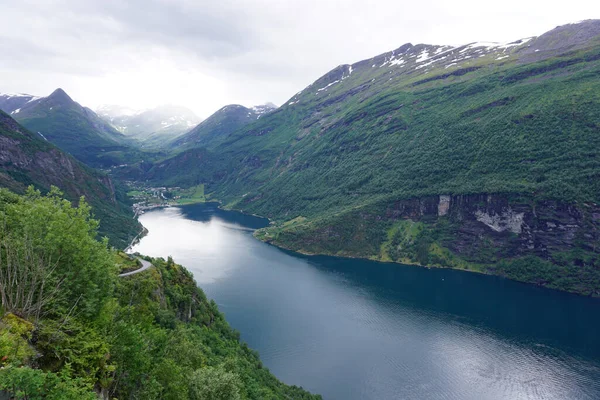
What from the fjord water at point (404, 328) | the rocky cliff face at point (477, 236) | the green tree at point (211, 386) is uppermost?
the green tree at point (211, 386)

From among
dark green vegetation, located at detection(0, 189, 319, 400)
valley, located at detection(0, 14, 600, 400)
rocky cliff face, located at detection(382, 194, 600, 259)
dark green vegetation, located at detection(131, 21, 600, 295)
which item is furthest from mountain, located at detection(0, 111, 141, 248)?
rocky cliff face, located at detection(382, 194, 600, 259)

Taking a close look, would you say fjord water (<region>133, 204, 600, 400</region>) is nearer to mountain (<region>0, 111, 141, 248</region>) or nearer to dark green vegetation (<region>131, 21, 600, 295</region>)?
dark green vegetation (<region>131, 21, 600, 295</region>)

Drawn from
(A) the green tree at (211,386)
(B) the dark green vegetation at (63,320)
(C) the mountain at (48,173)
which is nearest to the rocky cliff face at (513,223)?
(C) the mountain at (48,173)

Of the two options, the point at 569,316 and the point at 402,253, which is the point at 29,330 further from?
the point at 402,253

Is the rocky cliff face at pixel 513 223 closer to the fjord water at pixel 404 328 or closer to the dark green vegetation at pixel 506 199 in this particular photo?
the dark green vegetation at pixel 506 199

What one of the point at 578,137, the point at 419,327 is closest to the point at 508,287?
the point at 419,327
